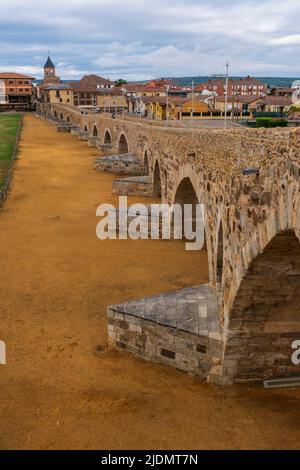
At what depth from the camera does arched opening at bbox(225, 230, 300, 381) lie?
991 centimetres

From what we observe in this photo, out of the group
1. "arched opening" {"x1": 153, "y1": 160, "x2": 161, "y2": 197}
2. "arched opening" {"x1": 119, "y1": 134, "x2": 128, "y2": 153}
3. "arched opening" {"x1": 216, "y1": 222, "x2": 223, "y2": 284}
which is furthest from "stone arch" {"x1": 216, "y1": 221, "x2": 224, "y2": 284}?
"arched opening" {"x1": 119, "y1": 134, "x2": 128, "y2": 153}

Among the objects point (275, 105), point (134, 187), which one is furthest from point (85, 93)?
point (134, 187)

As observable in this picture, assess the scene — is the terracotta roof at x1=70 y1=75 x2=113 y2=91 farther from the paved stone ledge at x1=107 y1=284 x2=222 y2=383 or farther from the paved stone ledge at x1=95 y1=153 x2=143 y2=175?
the paved stone ledge at x1=107 y1=284 x2=222 y2=383

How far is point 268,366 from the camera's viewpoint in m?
12.3

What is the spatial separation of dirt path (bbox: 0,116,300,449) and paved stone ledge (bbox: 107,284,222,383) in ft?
1.30

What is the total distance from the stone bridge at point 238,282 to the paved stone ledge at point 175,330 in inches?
1.1

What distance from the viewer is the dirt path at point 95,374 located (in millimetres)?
10664

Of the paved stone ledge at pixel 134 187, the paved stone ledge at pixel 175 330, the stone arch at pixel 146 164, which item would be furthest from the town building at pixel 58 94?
the paved stone ledge at pixel 175 330

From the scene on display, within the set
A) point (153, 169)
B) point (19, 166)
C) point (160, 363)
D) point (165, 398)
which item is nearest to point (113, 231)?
point (153, 169)

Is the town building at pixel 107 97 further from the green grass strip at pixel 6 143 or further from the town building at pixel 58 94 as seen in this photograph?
the green grass strip at pixel 6 143

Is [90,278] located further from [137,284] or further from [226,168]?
[226,168]

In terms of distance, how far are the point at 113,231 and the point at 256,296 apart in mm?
15065

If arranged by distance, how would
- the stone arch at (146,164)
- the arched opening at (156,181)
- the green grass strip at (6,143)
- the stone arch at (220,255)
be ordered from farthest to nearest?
1. the green grass strip at (6,143)
2. the stone arch at (146,164)
3. the arched opening at (156,181)
4. the stone arch at (220,255)
